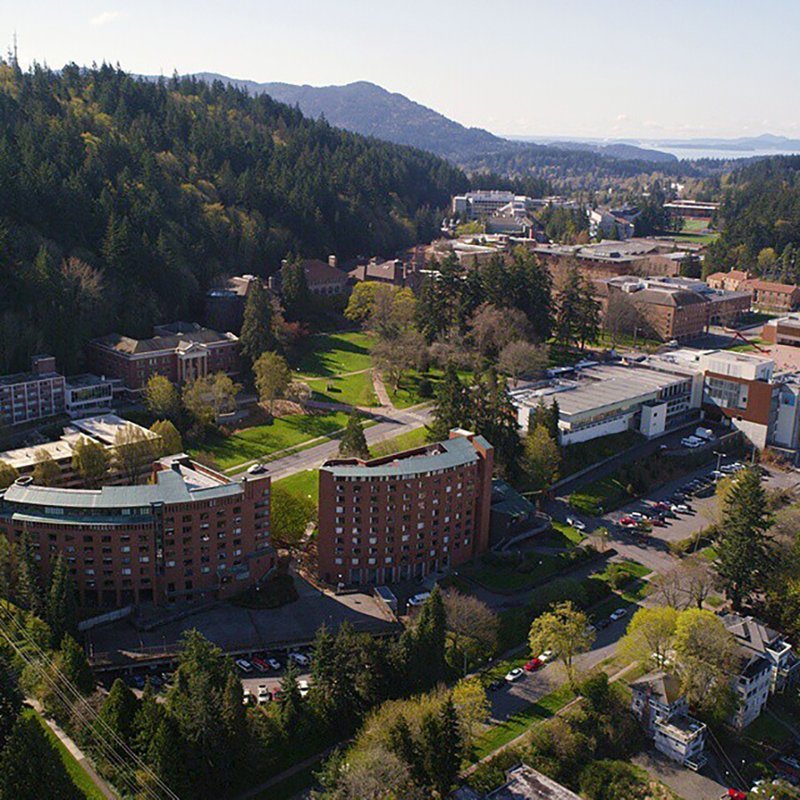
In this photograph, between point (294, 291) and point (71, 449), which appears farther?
point (294, 291)

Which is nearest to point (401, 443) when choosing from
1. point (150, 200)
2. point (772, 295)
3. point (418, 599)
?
point (418, 599)

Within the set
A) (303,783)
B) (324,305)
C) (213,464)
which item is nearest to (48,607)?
(303,783)

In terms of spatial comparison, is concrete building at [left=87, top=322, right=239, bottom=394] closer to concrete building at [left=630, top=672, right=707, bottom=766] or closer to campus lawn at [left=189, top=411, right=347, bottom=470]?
campus lawn at [left=189, top=411, right=347, bottom=470]

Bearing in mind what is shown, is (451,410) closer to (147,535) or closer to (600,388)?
(600,388)

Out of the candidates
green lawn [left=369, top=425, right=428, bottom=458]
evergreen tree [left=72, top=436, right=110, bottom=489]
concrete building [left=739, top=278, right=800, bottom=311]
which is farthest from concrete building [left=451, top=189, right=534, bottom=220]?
evergreen tree [left=72, top=436, right=110, bottom=489]

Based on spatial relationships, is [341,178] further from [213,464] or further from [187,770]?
[187,770]

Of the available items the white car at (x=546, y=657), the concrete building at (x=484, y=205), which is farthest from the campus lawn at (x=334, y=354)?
the concrete building at (x=484, y=205)
